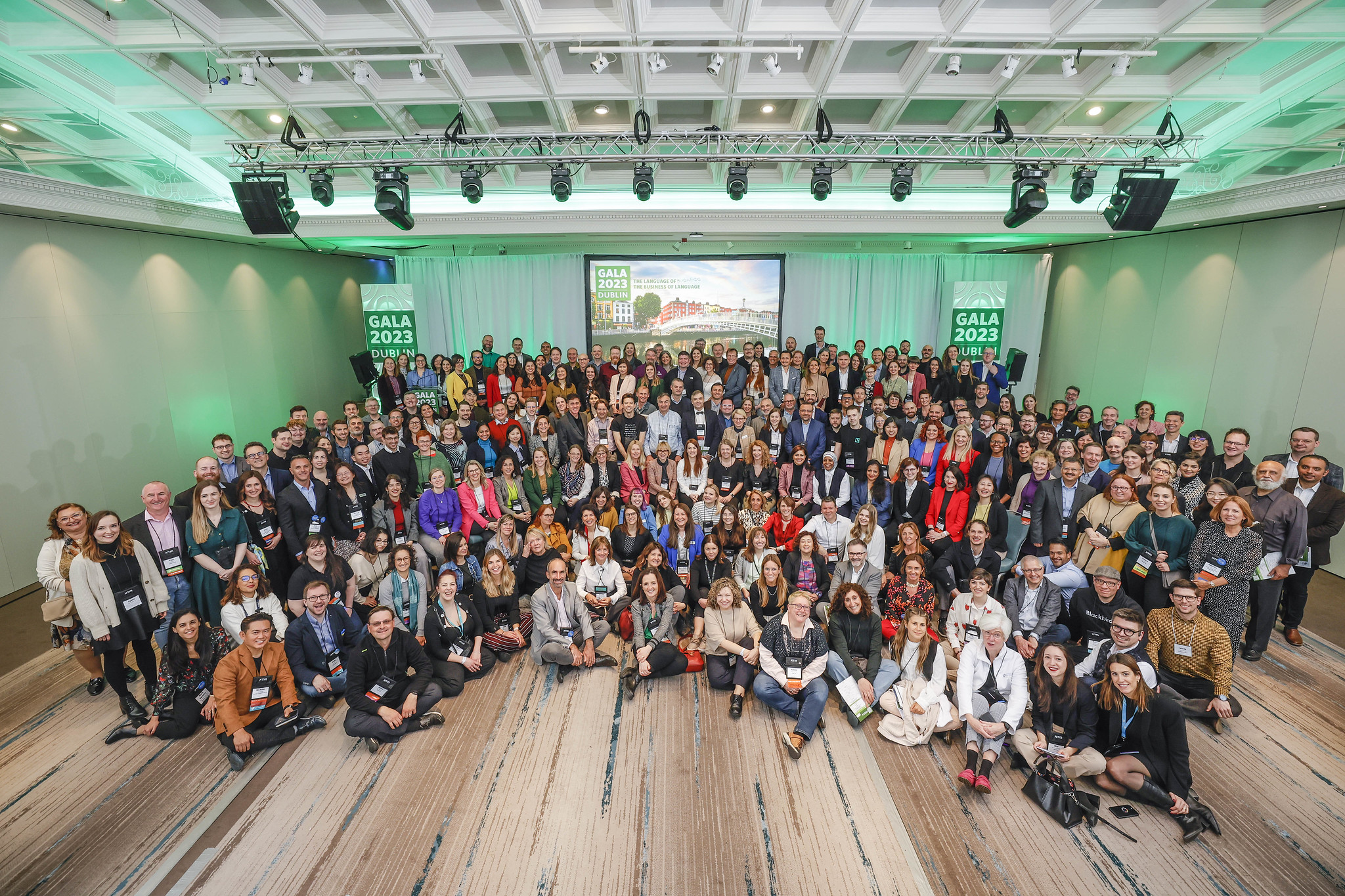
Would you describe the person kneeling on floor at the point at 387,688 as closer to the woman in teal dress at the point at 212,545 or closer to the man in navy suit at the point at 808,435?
the woman in teal dress at the point at 212,545

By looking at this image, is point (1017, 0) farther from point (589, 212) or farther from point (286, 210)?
point (286, 210)

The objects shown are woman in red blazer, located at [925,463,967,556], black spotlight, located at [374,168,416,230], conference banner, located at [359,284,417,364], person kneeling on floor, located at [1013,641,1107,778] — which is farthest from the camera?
conference banner, located at [359,284,417,364]

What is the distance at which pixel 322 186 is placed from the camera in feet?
19.1

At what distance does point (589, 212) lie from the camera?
7.64 meters

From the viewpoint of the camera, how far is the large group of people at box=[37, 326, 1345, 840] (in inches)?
141

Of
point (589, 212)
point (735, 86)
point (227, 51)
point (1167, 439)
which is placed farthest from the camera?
point (589, 212)

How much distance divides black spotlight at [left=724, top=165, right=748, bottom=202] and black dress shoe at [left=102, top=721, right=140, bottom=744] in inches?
249

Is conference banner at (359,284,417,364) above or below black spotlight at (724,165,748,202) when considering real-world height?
below

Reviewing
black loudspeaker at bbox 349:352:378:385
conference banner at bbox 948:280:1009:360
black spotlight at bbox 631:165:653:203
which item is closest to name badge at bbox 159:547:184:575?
black spotlight at bbox 631:165:653:203

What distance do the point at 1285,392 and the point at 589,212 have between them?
8255 millimetres

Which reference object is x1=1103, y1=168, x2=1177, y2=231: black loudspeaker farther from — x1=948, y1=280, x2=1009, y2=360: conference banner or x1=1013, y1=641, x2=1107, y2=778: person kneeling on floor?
x1=1013, y1=641, x2=1107, y2=778: person kneeling on floor

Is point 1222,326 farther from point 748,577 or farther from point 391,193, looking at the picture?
point 391,193

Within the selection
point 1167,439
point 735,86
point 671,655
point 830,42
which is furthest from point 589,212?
point 1167,439

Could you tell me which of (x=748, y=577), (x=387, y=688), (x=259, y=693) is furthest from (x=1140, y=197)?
(x=259, y=693)
